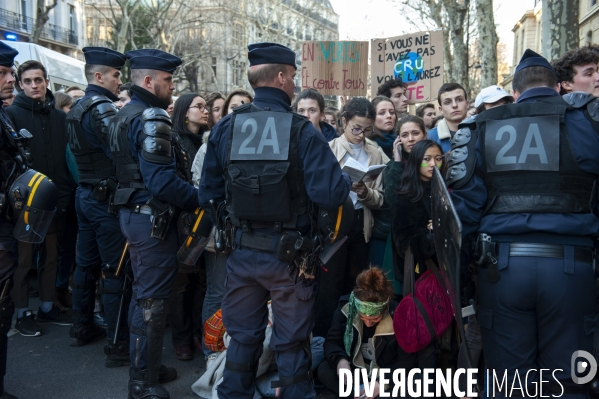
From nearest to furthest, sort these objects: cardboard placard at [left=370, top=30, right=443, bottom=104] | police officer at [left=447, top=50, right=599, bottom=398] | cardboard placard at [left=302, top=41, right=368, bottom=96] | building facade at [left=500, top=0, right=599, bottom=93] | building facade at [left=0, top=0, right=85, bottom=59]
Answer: police officer at [left=447, top=50, right=599, bottom=398] < cardboard placard at [left=370, top=30, right=443, bottom=104] < cardboard placard at [left=302, top=41, right=368, bottom=96] < building facade at [left=500, top=0, right=599, bottom=93] < building facade at [left=0, top=0, right=85, bottom=59]

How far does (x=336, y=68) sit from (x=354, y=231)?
3.65m

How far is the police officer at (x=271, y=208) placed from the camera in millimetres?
3279

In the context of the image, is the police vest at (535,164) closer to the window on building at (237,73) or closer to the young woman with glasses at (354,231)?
the young woman with glasses at (354,231)

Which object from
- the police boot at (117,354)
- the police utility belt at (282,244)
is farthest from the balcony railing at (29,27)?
the police utility belt at (282,244)

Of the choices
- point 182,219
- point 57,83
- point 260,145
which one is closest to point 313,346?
point 182,219

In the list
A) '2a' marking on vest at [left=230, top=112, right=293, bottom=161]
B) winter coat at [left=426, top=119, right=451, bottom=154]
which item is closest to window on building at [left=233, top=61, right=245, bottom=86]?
winter coat at [left=426, top=119, right=451, bottom=154]

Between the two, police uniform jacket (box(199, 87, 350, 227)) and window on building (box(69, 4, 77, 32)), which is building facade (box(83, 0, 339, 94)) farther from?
police uniform jacket (box(199, 87, 350, 227))

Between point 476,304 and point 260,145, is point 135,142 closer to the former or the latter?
point 260,145

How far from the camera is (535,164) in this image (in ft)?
10.0

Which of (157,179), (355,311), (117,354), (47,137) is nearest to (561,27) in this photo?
(355,311)

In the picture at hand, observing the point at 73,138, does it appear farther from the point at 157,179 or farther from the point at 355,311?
the point at 355,311

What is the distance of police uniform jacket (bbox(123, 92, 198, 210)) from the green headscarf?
4.41 feet

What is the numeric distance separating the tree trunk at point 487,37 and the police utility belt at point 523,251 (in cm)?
946

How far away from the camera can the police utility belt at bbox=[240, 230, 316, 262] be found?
3309 millimetres
